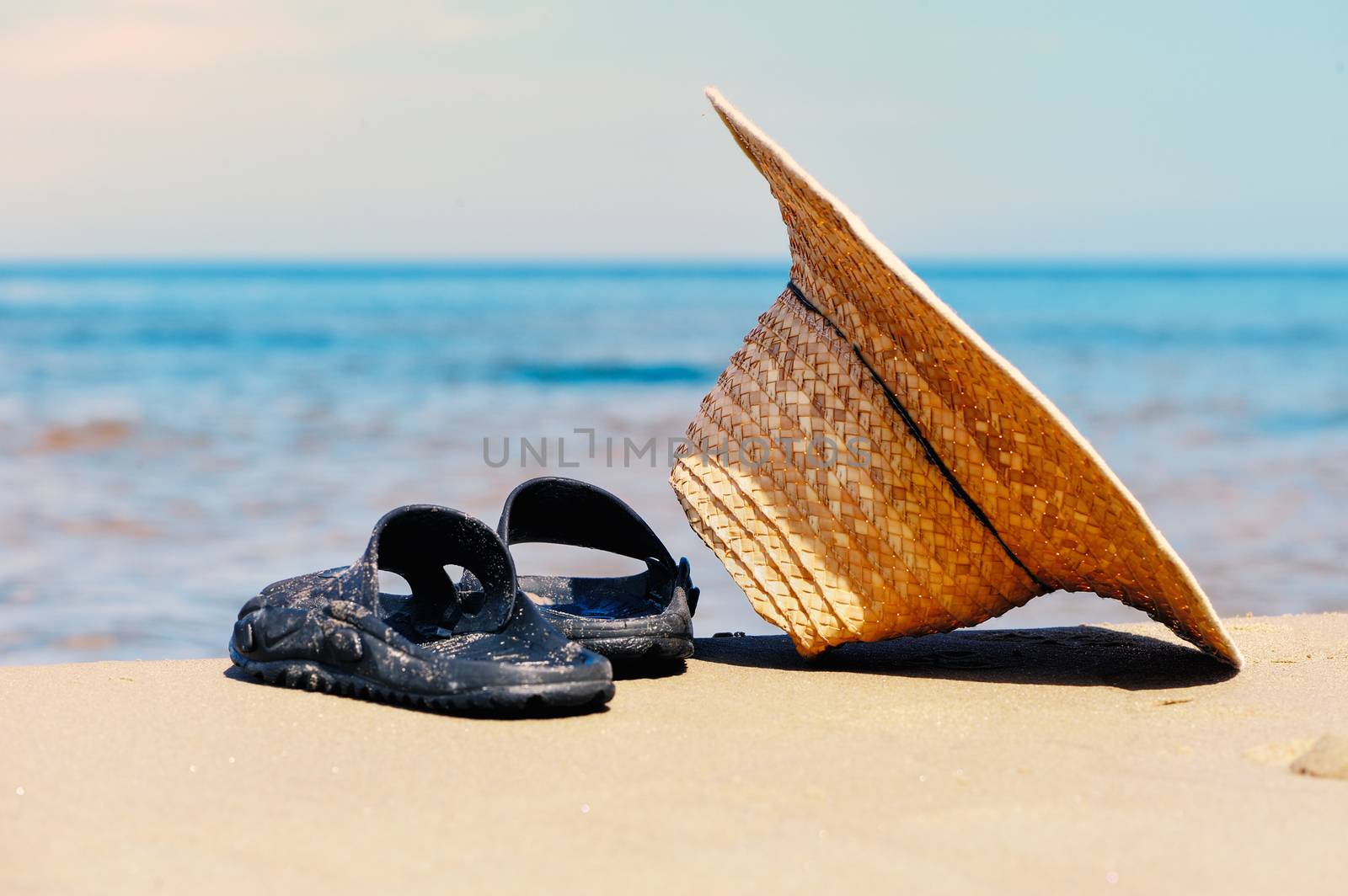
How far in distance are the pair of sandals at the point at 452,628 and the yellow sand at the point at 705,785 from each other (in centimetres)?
6

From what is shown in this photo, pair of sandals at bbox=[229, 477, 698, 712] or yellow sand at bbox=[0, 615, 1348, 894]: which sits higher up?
pair of sandals at bbox=[229, 477, 698, 712]

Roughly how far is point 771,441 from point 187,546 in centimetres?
275

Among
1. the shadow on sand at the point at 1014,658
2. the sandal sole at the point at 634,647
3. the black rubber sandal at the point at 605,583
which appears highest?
the black rubber sandal at the point at 605,583

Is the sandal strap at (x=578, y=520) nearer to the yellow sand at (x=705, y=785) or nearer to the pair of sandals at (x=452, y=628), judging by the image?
A: the pair of sandals at (x=452, y=628)

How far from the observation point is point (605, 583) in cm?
277

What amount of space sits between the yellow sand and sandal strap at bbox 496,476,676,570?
34cm

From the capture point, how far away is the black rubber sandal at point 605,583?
2.32 meters

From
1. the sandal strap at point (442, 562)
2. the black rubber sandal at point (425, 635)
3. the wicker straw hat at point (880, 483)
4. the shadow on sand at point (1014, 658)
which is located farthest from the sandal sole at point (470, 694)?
the shadow on sand at point (1014, 658)

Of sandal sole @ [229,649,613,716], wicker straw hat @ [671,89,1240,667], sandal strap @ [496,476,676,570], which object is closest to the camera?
sandal sole @ [229,649,613,716]

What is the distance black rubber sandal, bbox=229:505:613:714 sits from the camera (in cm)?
200

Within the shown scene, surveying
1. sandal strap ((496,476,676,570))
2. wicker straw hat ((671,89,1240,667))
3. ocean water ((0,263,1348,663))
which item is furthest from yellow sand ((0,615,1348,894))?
ocean water ((0,263,1348,663))

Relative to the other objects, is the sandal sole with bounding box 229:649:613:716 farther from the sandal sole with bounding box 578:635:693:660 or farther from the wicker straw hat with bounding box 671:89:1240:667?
the wicker straw hat with bounding box 671:89:1240:667

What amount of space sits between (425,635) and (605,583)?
57 cm

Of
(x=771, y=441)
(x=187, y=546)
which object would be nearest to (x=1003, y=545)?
(x=771, y=441)
